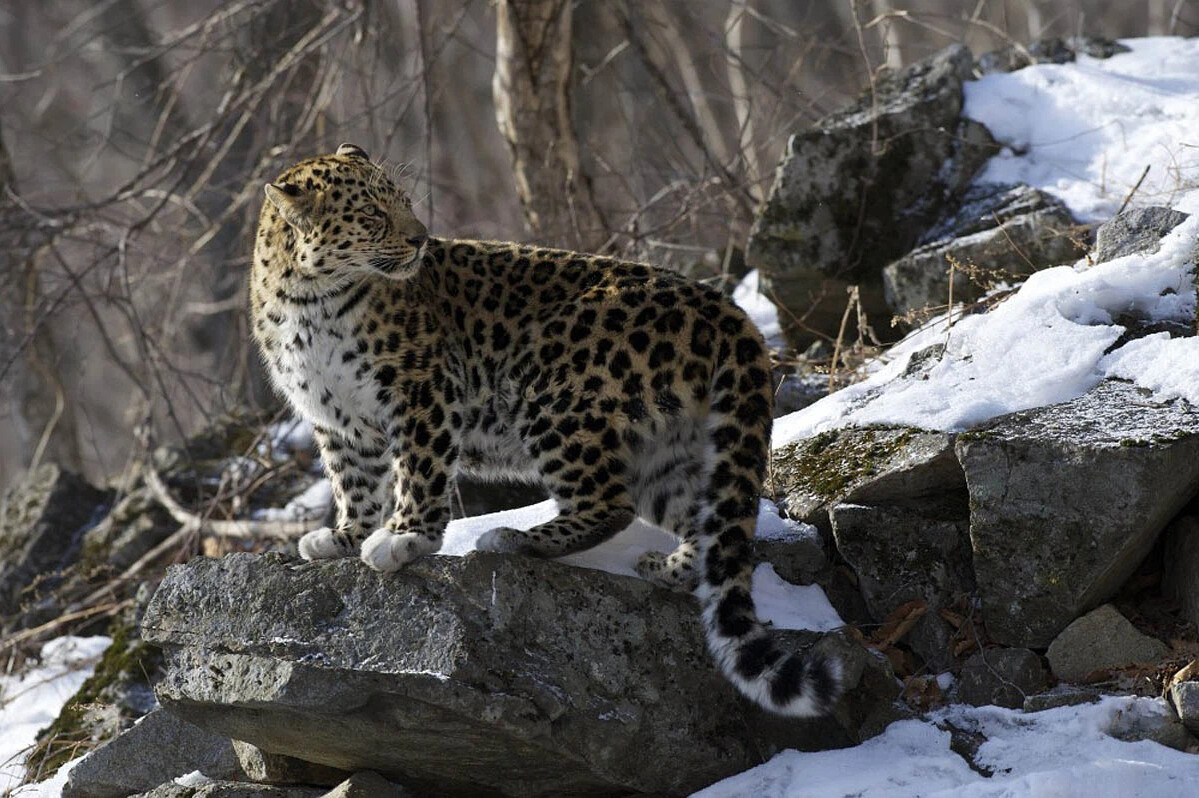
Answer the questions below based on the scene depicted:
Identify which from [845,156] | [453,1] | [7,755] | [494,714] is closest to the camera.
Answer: [494,714]

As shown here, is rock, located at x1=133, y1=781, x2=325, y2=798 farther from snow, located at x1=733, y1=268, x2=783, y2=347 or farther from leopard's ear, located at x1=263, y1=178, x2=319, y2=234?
snow, located at x1=733, y1=268, x2=783, y2=347

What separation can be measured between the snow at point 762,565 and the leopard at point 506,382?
0.12 meters

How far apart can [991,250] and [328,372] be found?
3.65 m

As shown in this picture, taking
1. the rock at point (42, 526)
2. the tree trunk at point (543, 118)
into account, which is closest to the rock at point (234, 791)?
the rock at point (42, 526)

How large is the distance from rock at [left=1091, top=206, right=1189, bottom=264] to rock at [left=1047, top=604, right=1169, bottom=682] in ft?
6.18

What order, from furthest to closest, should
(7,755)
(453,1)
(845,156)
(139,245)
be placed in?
(453,1), (139,245), (845,156), (7,755)

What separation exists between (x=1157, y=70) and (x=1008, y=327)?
3478 mm

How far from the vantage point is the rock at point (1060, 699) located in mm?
4781

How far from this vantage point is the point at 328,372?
5.55 meters

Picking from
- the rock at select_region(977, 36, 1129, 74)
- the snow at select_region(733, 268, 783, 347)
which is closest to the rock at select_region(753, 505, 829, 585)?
the snow at select_region(733, 268, 783, 347)

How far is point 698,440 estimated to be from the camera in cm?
545

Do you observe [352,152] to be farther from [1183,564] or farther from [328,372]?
[1183,564]

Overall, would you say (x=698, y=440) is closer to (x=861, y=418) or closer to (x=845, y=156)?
(x=861, y=418)

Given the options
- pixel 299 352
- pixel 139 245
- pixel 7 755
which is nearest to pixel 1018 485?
pixel 299 352
